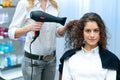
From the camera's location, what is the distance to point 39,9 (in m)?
1.68

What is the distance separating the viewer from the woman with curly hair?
1.46 meters

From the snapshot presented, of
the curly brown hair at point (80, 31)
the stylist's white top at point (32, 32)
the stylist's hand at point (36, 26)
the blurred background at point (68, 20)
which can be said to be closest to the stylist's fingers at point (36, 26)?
the stylist's hand at point (36, 26)

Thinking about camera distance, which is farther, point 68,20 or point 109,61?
point 68,20

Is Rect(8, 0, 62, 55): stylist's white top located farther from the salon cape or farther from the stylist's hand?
the salon cape

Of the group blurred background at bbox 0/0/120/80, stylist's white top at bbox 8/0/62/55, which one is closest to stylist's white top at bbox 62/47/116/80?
stylist's white top at bbox 8/0/62/55

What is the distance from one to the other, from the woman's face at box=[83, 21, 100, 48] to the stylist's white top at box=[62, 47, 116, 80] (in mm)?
65

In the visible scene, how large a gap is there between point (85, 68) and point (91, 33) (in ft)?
0.69

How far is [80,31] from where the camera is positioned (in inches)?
62.4

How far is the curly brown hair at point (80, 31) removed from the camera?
1529mm

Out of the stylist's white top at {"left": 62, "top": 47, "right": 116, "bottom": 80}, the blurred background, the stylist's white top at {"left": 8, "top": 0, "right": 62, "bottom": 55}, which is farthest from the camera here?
the blurred background

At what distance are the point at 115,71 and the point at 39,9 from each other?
639 mm

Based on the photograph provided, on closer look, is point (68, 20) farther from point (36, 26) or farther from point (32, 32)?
point (36, 26)

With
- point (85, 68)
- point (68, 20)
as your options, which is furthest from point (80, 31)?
point (68, 20)

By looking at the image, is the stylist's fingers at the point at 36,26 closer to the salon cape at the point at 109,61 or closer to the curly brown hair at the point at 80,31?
the curly brown hair at the point at 80,31
